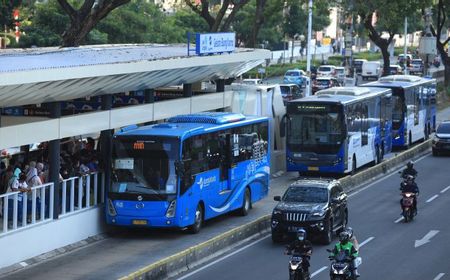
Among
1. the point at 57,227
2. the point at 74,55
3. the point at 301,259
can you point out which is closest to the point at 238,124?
the point at 74,55

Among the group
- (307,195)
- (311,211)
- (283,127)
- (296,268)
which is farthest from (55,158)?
(283,127)

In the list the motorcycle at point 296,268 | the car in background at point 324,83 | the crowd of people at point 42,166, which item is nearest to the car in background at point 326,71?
the car in background at point 324,83

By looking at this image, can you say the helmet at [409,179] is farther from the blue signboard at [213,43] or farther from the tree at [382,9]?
the tree at [382,9]

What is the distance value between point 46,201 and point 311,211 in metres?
6.84

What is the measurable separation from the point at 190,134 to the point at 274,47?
9898 centimetres

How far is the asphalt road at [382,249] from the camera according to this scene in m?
24.0

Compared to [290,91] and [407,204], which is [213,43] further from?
[290,91]

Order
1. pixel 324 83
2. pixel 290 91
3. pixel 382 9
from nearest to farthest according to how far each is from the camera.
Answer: pixel 382 9 → pixel 290 91 → pixel 324 83

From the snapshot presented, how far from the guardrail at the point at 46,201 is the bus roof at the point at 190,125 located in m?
1.67

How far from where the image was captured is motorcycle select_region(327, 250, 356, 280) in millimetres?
20562

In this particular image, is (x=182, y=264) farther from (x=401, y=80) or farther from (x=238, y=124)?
(x=401, y=80)

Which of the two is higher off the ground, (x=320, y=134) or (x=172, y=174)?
(x=320, y=134)

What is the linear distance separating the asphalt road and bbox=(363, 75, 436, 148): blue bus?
12.1 m

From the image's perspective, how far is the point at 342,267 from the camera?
811 inches
